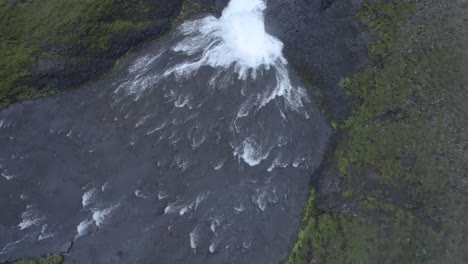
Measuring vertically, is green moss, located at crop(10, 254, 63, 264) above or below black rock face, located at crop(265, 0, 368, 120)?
below

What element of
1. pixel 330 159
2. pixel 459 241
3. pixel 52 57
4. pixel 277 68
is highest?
pixel 52 57

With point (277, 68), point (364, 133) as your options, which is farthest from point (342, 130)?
point (277, 68)

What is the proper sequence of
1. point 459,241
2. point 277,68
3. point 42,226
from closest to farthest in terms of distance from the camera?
point 459,241 → point 42,226 → point 277,68

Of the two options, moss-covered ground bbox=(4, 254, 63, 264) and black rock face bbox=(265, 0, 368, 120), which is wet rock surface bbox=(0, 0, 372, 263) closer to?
black rock face bbox=(265, 0, 368, 120)

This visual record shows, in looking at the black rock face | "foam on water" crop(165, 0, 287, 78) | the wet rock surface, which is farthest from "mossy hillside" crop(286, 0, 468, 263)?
"foam on water" crop(165, 0, 287, 78)

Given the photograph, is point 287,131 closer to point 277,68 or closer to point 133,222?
point 277,68

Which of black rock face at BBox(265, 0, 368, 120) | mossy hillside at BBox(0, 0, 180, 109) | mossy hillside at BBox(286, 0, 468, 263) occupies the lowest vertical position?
mossy hillside at BBox(286, 0, 468, 263)

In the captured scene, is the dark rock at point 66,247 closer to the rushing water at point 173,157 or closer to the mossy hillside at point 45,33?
the rushing water at point 173,157
